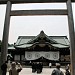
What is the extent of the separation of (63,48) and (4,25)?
23.4 metres

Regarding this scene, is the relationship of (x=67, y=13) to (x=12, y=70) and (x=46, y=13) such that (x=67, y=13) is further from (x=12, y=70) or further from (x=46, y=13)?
(x=12, y=70)

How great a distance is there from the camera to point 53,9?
823cm

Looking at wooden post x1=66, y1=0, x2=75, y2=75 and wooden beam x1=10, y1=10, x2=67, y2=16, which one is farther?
wooden beam x1=10, y1=10, x2=67, y2=16

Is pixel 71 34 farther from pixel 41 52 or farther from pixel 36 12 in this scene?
pixel 41 52

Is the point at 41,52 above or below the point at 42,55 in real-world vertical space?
above

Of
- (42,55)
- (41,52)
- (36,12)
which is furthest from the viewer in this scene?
(41,52)

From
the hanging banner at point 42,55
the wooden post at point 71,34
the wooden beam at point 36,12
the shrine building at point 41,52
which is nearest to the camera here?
the wooden post at point 71,34

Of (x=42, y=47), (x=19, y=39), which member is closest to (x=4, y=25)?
(x=42, y=47)

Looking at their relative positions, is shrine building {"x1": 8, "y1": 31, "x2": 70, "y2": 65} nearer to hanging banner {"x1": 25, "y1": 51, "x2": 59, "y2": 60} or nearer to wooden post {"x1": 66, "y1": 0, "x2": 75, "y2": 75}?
hanging banner {"x1": 25, "y1": 51, "x2": 59, "y2": 60}

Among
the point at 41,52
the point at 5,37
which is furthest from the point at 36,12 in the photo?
the point at 41,52

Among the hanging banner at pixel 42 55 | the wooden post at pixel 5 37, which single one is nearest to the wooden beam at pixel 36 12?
the wooden post at pixel 5 37

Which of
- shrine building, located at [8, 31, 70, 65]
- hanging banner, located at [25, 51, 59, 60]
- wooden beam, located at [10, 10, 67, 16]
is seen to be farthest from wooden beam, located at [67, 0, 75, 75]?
hanging banner, located at [25, 51, 59, 60]

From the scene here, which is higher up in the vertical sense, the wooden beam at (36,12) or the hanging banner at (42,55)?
the wooden beam at (36,12)

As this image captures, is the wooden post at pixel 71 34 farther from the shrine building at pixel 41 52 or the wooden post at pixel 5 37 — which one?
the shrine building at pixel 41 52
